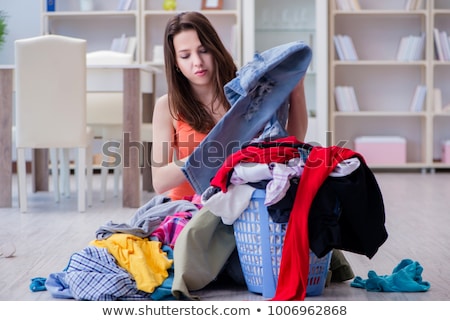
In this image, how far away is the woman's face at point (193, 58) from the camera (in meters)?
2.19

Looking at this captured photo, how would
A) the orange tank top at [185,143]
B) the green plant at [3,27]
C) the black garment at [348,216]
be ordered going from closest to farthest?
the black garment at [348,216]
the orange tank top at [185,143]
the green plant at [3,27]

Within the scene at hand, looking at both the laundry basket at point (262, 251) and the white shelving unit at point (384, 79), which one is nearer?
the laundry basket at point (262, 251)

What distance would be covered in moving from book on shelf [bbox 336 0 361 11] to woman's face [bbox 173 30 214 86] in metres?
4.09

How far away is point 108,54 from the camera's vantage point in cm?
504

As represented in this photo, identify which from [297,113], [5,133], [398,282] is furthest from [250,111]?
[5,133]

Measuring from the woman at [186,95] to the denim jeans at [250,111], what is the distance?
0.13m

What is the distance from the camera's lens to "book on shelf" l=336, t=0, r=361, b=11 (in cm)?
607

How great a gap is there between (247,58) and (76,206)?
2.49 metres

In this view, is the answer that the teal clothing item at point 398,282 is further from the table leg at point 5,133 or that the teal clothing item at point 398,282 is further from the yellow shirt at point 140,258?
the table leg at point 5,133

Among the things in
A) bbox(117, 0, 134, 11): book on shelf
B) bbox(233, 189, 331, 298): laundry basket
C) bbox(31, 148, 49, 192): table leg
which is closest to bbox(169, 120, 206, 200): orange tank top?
bbox(233, 189, 331, 298): laundry basket

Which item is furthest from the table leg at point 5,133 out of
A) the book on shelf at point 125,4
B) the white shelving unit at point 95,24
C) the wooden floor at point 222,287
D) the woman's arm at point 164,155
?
the white shelving unit at point 95,24

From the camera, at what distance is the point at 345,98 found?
6.15m

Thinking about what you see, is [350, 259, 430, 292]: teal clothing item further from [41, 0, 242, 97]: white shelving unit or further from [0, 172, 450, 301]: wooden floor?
[41, 0, 242, 97]: white shelving unit
